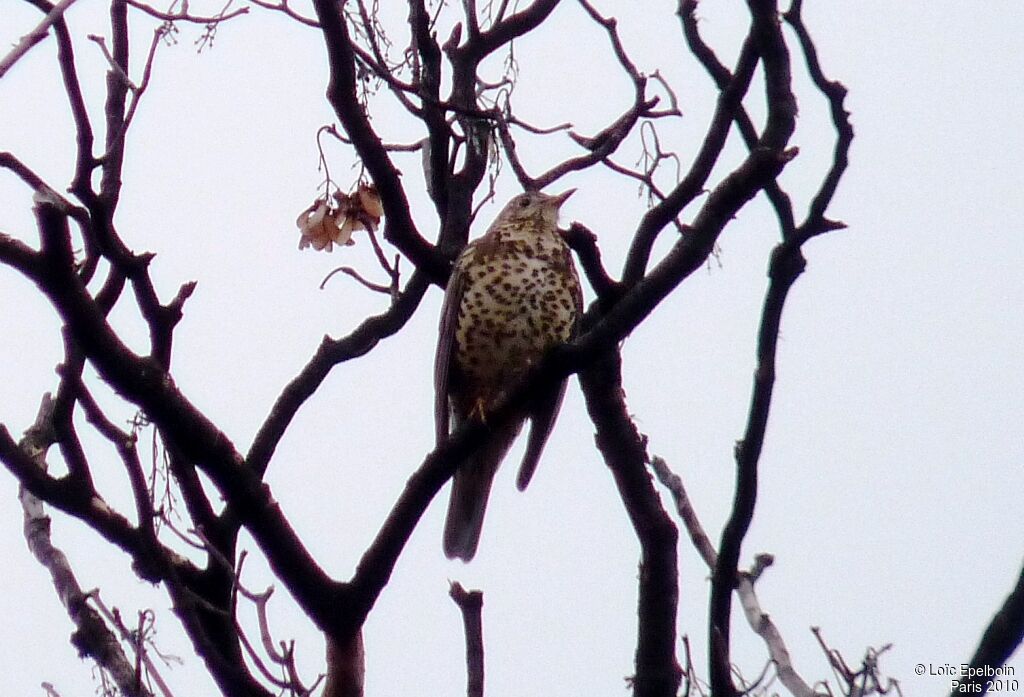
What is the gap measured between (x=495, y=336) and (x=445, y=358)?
0.23 metres

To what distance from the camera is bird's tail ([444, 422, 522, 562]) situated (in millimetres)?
5484

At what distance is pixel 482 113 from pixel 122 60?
55.7 inches

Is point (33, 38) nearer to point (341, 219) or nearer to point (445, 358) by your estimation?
point (341, 219)

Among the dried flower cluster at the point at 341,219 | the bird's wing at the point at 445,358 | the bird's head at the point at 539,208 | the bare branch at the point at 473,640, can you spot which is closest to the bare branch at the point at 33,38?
the bare branch at the point at 473,640

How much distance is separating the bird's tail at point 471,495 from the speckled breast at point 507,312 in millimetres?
225

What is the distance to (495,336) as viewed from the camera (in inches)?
219

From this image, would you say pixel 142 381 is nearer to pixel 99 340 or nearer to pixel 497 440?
pixel 99 340

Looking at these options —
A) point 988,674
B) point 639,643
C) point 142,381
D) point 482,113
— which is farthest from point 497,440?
point 988,674

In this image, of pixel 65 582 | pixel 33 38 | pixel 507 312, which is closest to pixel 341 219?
pixel 507 312

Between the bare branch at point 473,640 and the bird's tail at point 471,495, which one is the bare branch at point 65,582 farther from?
the bird's tail at point 471,495

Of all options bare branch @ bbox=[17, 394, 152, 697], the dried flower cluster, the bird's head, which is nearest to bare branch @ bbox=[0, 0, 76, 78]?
bare branch @ bbox=[17, 394, 152, 697]

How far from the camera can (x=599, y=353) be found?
3209 mm

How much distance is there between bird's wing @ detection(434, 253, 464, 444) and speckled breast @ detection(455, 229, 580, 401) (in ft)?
0.16

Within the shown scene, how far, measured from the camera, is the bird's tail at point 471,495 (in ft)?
18.0
